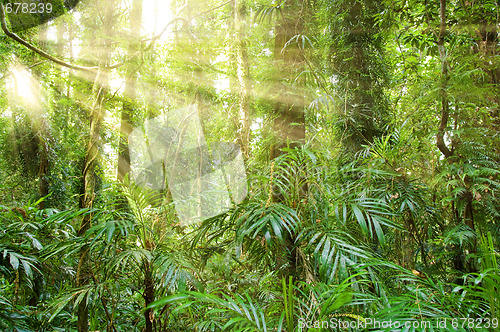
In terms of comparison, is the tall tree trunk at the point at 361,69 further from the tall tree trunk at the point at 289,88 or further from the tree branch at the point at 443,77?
the tree branch at the point at 443,77

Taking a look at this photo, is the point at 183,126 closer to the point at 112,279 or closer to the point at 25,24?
the point at 25,24

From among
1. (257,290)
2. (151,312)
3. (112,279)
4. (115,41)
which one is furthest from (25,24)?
(257,290)

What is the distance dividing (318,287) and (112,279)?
3.30 ft

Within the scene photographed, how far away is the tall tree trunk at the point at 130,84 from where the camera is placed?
2262 mm

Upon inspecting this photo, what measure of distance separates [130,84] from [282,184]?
2526 mm

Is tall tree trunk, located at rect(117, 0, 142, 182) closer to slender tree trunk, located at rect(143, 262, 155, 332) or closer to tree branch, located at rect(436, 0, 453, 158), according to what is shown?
slender tree trunk, located at rect(143, 262, 155, 332)

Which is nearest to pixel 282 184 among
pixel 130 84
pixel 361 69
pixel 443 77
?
pixel 443 77

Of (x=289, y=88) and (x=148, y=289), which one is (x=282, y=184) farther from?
(x=289, y=88)

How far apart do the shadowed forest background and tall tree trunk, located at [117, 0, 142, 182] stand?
2 centimetres

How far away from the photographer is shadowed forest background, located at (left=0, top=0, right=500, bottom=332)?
0.96 m

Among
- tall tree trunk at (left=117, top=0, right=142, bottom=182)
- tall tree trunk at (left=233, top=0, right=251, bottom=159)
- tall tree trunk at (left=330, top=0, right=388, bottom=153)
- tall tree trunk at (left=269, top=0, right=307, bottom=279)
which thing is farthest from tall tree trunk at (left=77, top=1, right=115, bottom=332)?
tall tree trunk at (left=330, top=0, right=388, bottom=153)

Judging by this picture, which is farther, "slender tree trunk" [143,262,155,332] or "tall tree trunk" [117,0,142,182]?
"tall tree trunk" [117,0,142,182]

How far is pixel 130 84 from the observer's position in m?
2.94

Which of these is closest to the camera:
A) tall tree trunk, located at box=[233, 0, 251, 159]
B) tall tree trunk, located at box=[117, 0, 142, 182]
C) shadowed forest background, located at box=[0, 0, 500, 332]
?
shadowed forest background, located at box=[0, 0, 500, 332]
